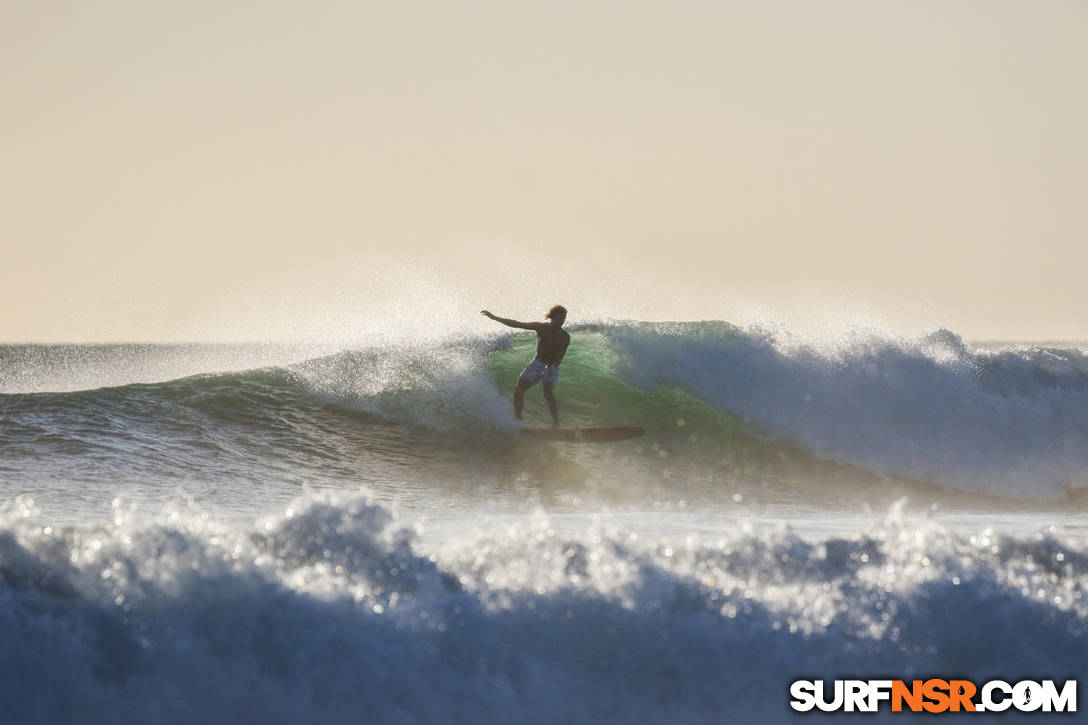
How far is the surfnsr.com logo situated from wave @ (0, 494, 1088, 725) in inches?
2.9

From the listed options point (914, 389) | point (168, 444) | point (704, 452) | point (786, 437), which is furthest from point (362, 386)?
point (914, 389)

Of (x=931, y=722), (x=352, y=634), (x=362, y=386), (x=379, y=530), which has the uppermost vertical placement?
(x=362, y=386)

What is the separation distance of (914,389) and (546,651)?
11.4 m

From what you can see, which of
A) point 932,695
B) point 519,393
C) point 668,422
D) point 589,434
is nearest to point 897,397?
point 668,422

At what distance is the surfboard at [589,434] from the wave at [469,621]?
6.14 meters

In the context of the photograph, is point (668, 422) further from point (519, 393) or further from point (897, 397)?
point (897, 397)

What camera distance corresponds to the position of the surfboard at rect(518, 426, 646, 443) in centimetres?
1327

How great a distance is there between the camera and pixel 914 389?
16125 millimetres

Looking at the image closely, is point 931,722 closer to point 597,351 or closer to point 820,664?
point 820,664

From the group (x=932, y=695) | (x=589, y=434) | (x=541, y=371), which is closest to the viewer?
(x=932, y=695)

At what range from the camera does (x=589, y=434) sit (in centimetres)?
1338

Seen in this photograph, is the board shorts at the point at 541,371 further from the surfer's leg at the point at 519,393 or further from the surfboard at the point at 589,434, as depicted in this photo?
the surfboard at the point at 589,434

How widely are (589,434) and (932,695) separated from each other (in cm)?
745

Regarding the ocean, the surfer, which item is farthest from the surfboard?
the ocean
